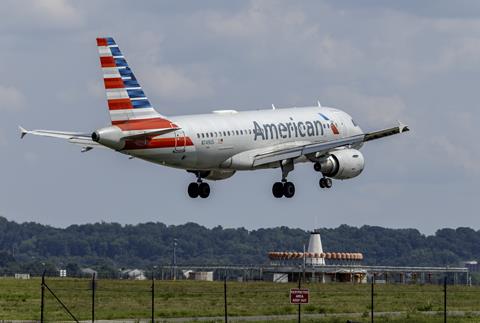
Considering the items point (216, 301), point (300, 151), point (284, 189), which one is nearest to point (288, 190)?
point (284, 189)

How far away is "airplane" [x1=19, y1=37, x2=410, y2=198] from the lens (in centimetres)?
9988

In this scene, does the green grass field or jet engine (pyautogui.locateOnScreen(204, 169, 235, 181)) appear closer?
the green grass field

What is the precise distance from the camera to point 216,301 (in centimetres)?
11262

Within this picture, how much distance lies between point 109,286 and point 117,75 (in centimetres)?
3913

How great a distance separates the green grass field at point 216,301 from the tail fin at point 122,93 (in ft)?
42.3

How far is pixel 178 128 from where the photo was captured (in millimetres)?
101562

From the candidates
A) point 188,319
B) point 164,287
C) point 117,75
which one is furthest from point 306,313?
point 164,287

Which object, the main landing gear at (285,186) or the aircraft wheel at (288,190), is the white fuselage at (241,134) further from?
the aircraft wheel at (288,190)

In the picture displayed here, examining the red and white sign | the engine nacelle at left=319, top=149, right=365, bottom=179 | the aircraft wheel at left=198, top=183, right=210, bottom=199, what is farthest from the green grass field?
the red and white sign

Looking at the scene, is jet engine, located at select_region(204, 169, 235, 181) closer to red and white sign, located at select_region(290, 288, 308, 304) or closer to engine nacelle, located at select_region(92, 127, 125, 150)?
engine nacelle, located at select_region(92, 127, 125, 150)

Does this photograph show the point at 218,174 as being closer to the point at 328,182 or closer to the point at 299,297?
the point at 328,182

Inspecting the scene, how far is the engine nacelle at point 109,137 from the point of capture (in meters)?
97.4

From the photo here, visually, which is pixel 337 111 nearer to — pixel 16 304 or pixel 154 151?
pixel 154 151

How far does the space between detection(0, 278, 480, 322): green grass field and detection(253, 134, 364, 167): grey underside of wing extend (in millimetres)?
10625
